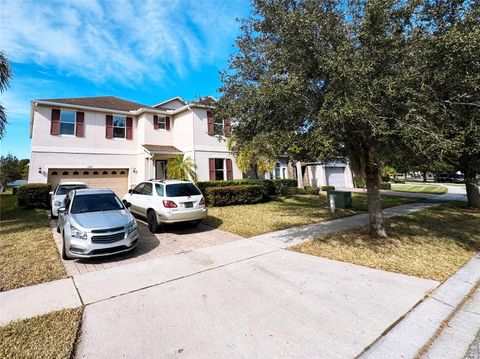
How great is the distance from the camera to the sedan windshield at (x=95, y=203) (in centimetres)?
649

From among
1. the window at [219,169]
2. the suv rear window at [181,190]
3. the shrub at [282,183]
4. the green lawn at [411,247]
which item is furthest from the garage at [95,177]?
the green lawn at [411,247]

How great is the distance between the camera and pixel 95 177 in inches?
655

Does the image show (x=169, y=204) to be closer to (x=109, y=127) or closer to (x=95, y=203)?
(x=95, y=203)

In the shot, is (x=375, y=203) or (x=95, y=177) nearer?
(x=375, y=203)

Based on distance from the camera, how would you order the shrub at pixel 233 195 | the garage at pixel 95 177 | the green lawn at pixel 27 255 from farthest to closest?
the garage at pixel 95 177 → the shrub at pixel 233 195 → the green lawn at pixel 27 255

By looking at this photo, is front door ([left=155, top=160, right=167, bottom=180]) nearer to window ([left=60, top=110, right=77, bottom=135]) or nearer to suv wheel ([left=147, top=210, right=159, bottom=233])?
window ([left=60, top=110, right=77, bottom=135])

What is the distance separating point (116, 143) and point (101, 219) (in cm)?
1321

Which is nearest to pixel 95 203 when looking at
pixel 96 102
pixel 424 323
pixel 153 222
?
pixel 153 222

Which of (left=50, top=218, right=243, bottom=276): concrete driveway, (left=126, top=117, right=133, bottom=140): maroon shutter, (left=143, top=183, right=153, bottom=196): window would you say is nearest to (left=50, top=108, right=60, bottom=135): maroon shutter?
(left=126, top=117, right=133, bottom=140): maroon shutter

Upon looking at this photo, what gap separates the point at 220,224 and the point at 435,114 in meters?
7.45

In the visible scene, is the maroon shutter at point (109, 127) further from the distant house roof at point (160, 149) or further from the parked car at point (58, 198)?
the parked car at point (58, 198)

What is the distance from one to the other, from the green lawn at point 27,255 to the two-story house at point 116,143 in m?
Result: 6.48

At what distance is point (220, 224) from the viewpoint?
964 centimetres

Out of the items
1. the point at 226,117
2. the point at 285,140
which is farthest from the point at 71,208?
the point at 285,140
